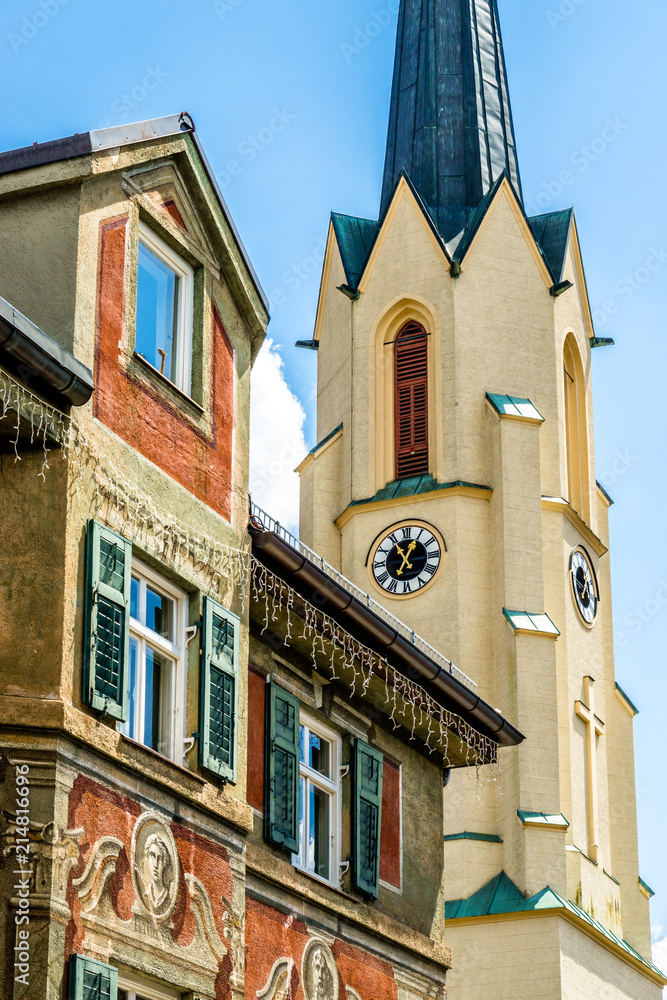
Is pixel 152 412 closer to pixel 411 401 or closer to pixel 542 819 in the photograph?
pixel 542 819

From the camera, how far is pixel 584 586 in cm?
4419

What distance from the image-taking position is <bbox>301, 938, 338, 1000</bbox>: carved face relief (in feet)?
59.4

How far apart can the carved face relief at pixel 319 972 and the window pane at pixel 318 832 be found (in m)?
0.90

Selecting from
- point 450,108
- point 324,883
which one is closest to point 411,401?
point 450,108

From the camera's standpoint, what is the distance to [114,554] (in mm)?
15312

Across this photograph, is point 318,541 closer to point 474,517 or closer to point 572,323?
point 474,517

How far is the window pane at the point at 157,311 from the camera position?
663 inches

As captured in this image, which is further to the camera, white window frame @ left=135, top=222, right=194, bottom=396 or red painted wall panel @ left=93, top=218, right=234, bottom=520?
white window frame @ left=135, top=222, right=194, bottom=396

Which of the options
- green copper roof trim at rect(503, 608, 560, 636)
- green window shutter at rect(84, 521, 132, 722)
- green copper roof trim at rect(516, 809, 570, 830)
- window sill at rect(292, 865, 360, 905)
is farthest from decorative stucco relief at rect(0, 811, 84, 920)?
green copper roof trim at rect(503, 608, 560, 636)

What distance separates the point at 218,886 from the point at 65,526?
3.21m

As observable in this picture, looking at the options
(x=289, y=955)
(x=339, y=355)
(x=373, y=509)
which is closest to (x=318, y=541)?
(x=373, y=509)

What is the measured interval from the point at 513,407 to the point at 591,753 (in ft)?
24.7

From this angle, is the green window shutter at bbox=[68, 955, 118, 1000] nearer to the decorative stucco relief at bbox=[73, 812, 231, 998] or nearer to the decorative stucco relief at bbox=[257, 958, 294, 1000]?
the decorative stucco relief at bbox=[73, 812, 231, 998]

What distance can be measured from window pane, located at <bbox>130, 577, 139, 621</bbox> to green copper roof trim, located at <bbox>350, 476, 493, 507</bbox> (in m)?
27.6
